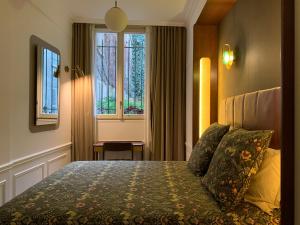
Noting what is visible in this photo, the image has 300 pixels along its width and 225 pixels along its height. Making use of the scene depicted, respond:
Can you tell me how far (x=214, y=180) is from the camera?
1612mm

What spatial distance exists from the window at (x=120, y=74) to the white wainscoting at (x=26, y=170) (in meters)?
1.10

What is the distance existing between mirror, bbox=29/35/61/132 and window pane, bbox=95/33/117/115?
3.17 feet

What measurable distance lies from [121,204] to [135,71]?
3.58 metres

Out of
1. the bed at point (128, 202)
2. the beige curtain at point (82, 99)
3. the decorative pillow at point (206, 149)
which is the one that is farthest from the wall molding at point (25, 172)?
the decorative pillow at point (206, 149)

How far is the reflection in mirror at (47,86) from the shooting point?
10.8ft

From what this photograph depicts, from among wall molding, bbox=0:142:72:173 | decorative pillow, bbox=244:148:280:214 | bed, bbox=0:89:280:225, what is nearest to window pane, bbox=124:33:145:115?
wall molding, bbox=0:142:72:173

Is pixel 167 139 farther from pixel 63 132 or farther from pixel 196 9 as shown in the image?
pixel 196 9

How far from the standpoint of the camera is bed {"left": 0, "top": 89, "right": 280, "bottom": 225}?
1403mm

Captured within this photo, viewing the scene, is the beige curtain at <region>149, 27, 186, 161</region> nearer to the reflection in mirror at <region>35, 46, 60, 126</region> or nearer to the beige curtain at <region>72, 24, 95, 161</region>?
the beige curtain at <region>72, 24, 95, 161</region>

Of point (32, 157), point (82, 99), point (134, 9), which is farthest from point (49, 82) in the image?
point (134, 9)

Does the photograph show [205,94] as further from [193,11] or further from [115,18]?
[115,18]

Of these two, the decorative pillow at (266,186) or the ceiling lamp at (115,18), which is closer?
the decorative pillow at (266,186)

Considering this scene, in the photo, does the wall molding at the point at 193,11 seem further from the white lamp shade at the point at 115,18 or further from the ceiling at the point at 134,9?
the white lamp shade at the point at 115,18

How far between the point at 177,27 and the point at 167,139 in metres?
1.81
